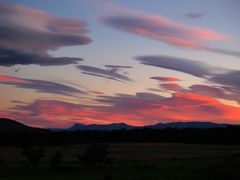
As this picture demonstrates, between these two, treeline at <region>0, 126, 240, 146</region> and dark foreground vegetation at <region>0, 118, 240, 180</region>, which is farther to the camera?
treeline at <region>0, 126, 240, 146</region>

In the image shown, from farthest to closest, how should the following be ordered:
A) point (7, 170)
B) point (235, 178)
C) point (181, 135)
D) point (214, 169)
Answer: point (181, 135) → point (7, 170) → point (214, 169) → point (235, 178)

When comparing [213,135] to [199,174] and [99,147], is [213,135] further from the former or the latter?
[199,174]

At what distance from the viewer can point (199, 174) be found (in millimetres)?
55594

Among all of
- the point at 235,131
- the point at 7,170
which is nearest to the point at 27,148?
the point at 7,170

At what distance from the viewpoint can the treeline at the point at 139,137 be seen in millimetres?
153125

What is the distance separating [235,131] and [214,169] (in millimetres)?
113102

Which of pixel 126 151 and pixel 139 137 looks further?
pixel 139 137

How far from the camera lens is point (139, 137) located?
172m

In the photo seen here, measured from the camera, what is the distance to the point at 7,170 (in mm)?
65125

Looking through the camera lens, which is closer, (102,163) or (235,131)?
(102,163)

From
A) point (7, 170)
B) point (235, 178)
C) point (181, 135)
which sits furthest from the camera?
point (181, 135)

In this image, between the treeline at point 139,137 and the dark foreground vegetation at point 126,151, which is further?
the treeline at point 139,137

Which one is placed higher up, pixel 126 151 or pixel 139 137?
pixel 139 137

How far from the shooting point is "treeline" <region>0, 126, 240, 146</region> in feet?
502
